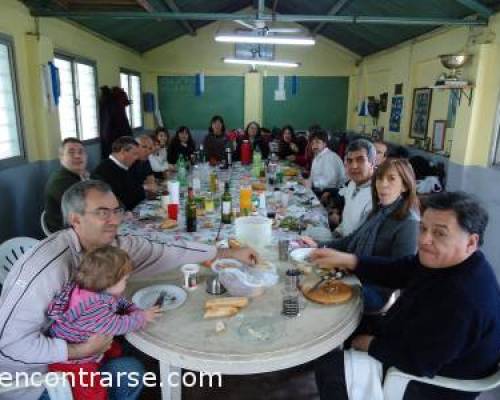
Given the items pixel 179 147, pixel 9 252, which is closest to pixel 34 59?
pixel 179 147

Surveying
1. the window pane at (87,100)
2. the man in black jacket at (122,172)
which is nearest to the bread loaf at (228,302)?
the man in black jacket at (122,172)

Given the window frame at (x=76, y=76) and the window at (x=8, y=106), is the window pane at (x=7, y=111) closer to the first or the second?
the window at (x=8, y=106)

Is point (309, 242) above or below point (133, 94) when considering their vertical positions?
below

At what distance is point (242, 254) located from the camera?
74.7 inches

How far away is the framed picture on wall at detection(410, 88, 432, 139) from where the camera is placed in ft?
18.7

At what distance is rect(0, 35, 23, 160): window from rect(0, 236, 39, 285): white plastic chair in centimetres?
207

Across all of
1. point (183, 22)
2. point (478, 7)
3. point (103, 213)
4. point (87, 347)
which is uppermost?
point (183, 22)

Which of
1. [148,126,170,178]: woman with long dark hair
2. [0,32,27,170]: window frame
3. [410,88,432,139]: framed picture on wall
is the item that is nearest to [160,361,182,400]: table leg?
[0,32,27,170]: window frame

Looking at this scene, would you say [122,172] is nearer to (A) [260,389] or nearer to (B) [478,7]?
(A) [260,389]

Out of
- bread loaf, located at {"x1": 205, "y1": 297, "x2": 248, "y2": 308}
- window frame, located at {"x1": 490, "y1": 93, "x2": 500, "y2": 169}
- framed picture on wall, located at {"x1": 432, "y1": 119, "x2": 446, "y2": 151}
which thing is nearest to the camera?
bread loaf, located at {"x1": 205, "y1": 297, "x2": 248, "y2": 308}

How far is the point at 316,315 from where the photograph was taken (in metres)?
1.48

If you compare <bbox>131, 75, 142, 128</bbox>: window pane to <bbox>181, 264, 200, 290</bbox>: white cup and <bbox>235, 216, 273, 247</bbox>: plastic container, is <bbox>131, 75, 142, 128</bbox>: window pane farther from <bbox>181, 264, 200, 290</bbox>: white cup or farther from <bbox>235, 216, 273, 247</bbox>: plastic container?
<bbox>181, 264, 200, 290</bbox>: white cup

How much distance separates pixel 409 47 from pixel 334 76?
265 cm

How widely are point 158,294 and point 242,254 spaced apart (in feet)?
1.53
